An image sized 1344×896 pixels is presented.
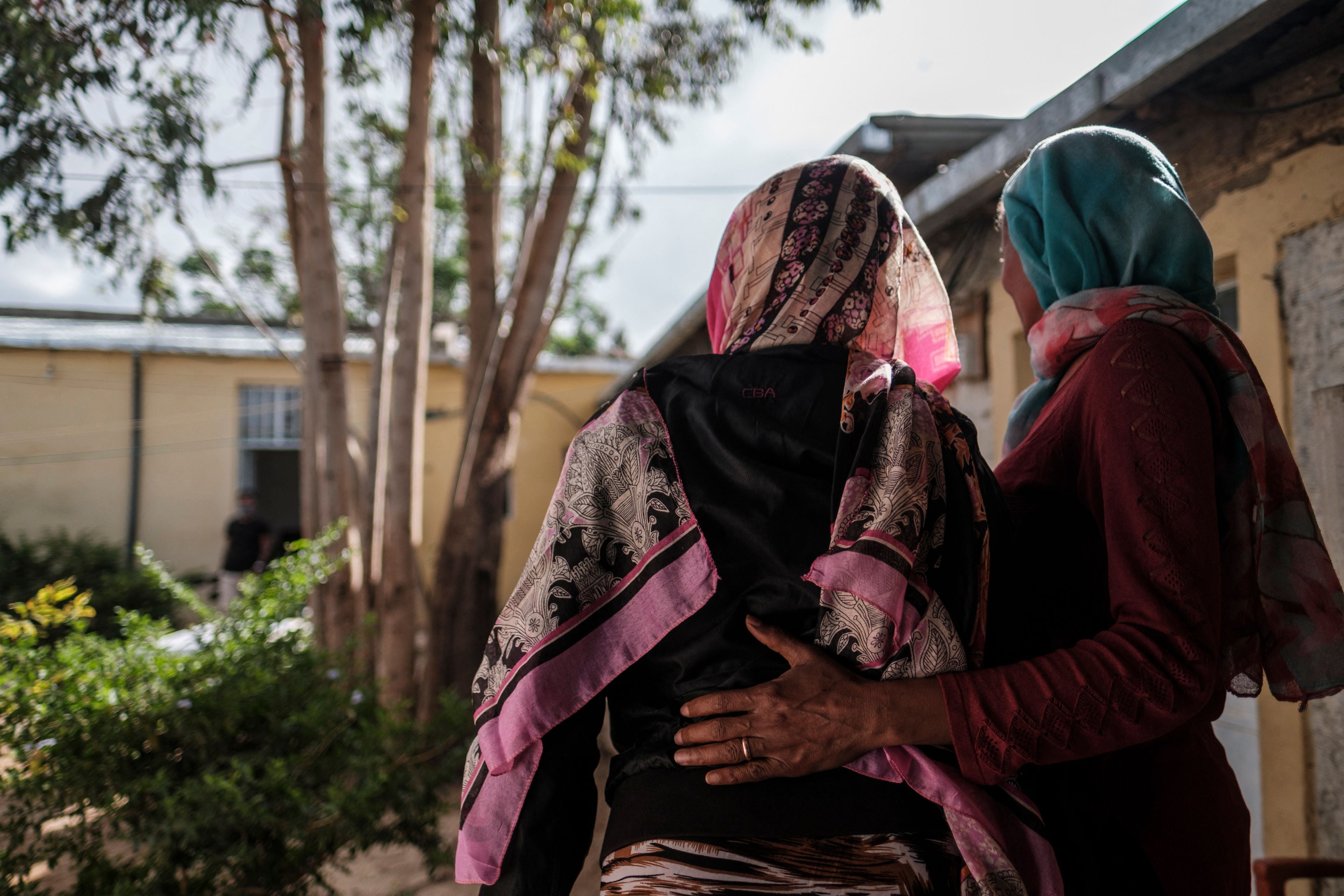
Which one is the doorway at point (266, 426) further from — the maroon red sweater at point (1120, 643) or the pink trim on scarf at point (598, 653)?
the maroon red sweater at point (1120, 643)

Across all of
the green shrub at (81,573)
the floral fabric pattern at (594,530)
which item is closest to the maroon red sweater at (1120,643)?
the floral fabric pattern at (594,530)

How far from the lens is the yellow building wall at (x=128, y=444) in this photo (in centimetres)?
1112

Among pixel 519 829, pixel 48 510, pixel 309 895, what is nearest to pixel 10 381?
pixel 48 510

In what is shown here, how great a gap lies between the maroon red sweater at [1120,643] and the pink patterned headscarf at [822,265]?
0.31m

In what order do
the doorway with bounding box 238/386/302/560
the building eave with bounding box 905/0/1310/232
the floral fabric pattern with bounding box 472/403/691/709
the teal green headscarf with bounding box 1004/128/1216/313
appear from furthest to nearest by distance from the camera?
1. the doorway with bounding box 238/386/302/560
2. the building eave with bounding box 905/0/1310/232
3. the teal green headscarf with bounding box 1004/128/1216/313
4. the floral fabric pattern with bounding box 472/403/691/709

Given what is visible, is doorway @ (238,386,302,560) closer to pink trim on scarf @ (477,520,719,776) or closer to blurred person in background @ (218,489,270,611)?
blurred person in background @ (218,489,270,611)

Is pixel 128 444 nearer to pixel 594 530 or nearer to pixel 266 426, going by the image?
pixel 266 426

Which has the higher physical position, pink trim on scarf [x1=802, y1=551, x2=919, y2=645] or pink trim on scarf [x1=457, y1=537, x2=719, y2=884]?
pink trim on scarf [x1=802, y1=551, x2=919, y2=645]

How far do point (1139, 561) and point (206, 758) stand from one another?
117 inches

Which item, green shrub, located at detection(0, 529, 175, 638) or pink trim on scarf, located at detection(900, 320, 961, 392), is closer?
pink trim on scarf, located at detection(900, 320, 961, 392)

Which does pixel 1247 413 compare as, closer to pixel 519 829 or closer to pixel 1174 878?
pixel 1174 878

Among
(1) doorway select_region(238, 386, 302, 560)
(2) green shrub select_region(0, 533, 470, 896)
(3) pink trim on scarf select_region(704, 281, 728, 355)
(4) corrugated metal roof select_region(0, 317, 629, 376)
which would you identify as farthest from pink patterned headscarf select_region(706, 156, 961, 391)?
(1) doorway select_region(238, 386, 302, 560)

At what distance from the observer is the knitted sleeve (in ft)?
3.28

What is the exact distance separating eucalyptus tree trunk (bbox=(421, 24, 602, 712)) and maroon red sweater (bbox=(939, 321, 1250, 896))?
416 cm
